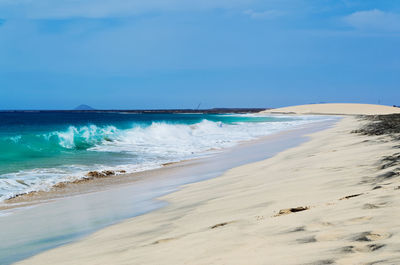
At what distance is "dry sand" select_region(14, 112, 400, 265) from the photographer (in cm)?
265

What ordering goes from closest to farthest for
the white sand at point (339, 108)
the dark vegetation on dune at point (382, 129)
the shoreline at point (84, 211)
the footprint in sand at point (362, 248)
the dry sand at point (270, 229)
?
1. the footprint in sand at point (362, 248)
2. the dry sand at point (270, 229)
3. the shoreline at point (84, 211)
4. the dark vegetation on dune at point (382, 129)
5. the white sand at point (339, 108)

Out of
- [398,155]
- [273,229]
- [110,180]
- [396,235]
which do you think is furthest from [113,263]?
[110,180]

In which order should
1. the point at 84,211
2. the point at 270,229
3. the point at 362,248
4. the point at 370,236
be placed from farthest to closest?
the point at 84,211, the point at 270,229, the point at 370,236, the point at 362,248

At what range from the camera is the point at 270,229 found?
3326mm

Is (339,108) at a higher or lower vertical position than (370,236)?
higher

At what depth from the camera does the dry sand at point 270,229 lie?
2648 mm

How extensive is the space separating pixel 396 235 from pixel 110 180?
7641 mm

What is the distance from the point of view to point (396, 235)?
2641 mm

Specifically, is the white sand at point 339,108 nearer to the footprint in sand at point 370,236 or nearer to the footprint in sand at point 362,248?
the footprint in sand at point 370,236

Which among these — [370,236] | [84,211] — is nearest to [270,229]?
[370,236]

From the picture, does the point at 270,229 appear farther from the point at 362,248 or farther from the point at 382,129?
the point at 382,129

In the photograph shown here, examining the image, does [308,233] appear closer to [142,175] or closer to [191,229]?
[191,229]

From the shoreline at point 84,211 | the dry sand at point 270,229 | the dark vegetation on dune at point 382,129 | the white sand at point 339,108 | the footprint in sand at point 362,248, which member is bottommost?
the shoreline at point 84,211

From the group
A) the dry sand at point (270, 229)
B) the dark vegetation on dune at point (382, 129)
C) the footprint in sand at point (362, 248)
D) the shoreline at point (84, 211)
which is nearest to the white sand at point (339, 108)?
the dark vegetation on dune at point (382, 129)
